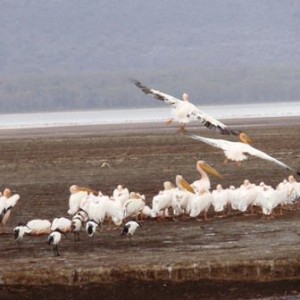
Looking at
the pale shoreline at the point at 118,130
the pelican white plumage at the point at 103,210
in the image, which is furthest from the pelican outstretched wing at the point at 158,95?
the pale shoreline at the point at 118,130

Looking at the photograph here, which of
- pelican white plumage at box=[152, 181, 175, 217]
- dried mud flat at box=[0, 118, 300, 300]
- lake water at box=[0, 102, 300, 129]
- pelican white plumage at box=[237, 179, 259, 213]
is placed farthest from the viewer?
lake water at box=[0, 102, 300, 129]

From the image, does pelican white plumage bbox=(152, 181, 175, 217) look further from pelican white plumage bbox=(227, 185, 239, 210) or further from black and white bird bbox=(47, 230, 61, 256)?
black and white bird bbox=(47, 230, 61, 256)

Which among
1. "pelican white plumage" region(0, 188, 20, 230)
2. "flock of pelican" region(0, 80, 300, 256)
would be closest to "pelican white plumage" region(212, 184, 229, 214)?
"flock of pelican" region(0, 80, 300, 256)

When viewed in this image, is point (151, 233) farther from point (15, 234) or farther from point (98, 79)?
point (98, 79)

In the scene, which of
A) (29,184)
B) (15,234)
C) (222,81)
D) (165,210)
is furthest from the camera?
(222,81)

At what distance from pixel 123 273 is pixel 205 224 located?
4463 millimetres

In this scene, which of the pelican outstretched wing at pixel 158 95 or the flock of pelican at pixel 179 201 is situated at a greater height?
the pelican outstretched wing at pixel 158 95

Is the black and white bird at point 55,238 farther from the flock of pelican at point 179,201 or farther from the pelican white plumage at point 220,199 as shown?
the pelican white plumage at point 220,199

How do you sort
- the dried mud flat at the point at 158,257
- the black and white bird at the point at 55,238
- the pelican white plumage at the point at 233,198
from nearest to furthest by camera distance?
1. the dried mud flat at the point at 158,257
2. the black and white bird at the point at 55,238
3. the pelican white plumage at the point at 233,198

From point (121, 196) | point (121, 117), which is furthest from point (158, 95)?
point (121, 117)

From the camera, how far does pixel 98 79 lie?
17438cm

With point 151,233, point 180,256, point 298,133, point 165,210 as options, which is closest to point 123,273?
point 180,256

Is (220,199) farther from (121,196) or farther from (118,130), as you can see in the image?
(118,130)

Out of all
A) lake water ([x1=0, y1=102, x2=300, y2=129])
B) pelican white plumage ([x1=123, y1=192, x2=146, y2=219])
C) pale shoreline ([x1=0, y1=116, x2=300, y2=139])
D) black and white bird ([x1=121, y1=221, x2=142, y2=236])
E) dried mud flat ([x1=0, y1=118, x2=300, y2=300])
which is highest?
lake water ([x1=0, y1=102, x2=300, y2=129])
